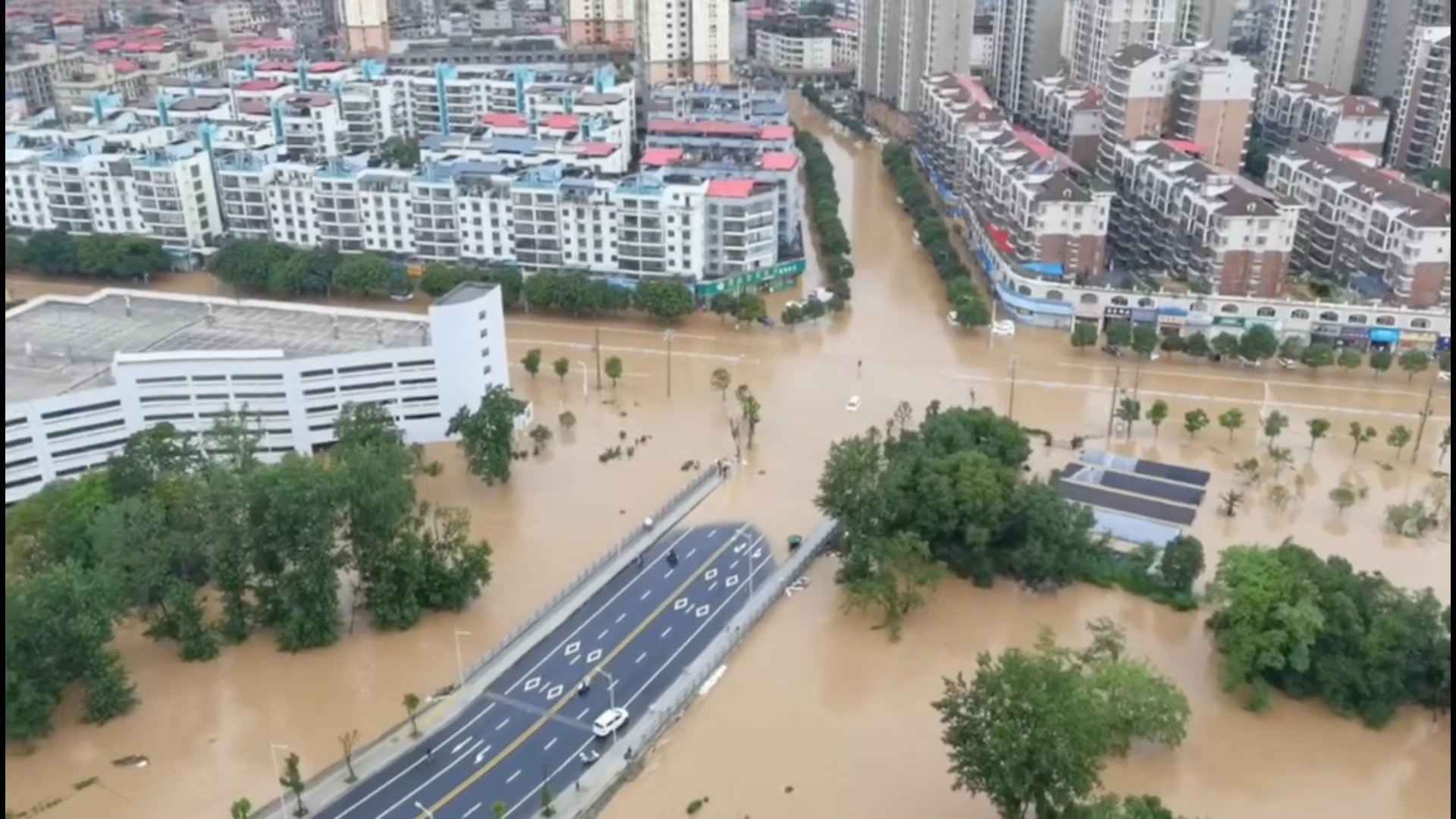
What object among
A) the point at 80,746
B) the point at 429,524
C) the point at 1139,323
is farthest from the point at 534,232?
the point at 80,746

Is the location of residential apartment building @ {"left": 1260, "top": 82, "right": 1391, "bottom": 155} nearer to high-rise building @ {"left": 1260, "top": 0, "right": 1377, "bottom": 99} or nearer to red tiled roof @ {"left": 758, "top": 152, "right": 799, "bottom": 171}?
high-rise building @ {"left": 1260, "top": 0, "right": 1377, "bottom": 99}

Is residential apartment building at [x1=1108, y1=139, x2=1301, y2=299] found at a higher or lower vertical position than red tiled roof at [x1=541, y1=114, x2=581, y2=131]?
lower

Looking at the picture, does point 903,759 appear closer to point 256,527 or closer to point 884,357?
point 256,527

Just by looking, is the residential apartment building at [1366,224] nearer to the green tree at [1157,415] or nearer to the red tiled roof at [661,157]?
the green tree at [1157,415]

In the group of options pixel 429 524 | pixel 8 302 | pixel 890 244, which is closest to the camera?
pixel 429 524

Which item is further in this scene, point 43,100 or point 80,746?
point 43,100

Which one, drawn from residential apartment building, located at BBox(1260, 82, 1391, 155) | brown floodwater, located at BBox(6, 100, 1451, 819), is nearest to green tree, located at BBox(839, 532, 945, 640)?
brown floodwater, located at BBox(6, 100, 1451, 819)

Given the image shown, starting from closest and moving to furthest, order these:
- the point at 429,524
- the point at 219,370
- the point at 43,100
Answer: the point at 429,524 → the point at 219,370 → the point at 43,100
